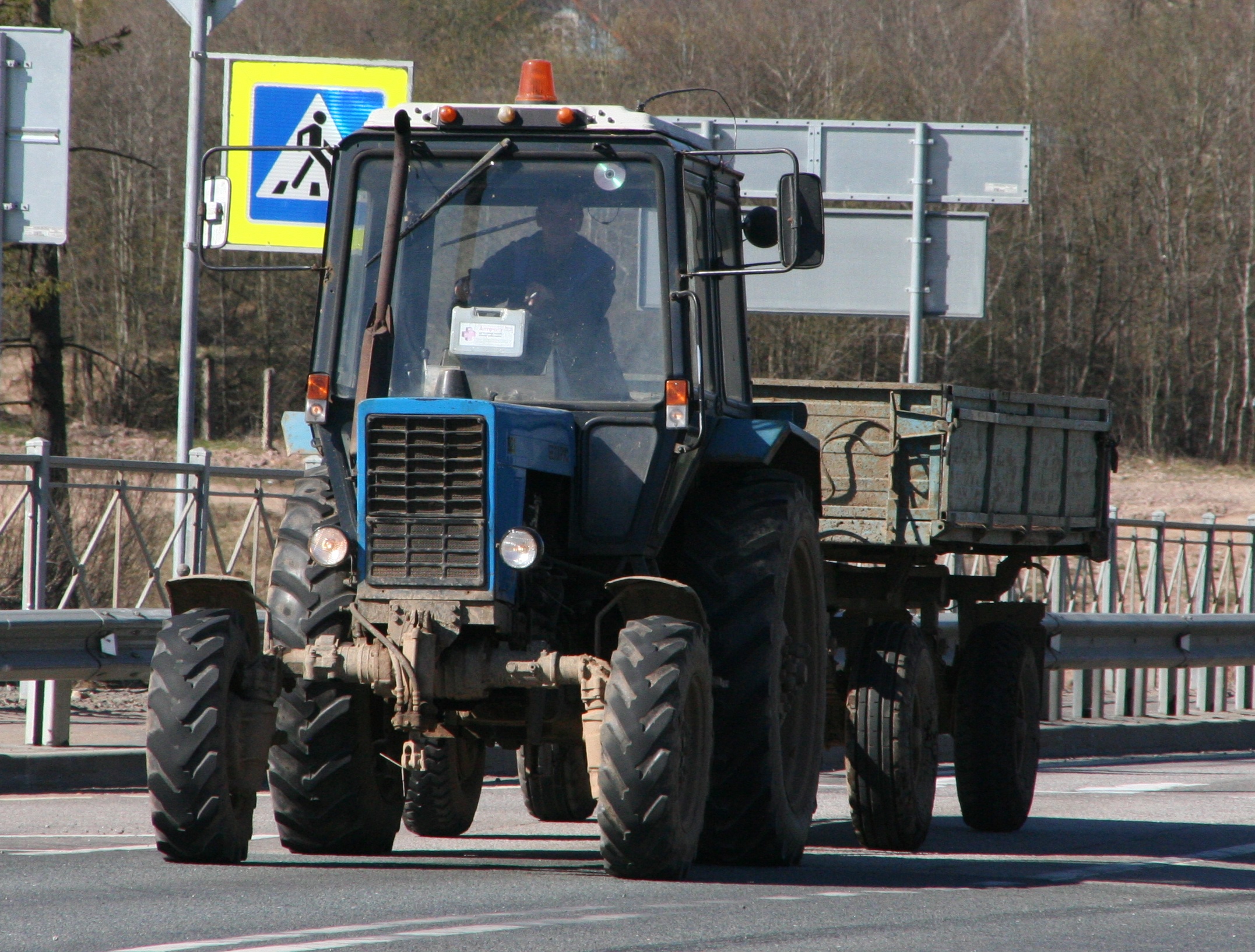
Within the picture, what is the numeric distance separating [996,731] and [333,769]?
4000 millimetres

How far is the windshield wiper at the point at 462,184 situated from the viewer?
6941 mm

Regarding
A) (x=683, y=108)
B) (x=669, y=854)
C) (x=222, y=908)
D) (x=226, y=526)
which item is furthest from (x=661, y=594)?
(x=683, y=108)

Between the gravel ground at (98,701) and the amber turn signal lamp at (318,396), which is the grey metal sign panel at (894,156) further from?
the amber turn signal lamp at (318,396)

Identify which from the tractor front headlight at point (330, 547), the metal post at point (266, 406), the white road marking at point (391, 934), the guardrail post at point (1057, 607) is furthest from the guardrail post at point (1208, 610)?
the metal post at point (266, 406)

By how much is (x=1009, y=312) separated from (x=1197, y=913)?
117 feet

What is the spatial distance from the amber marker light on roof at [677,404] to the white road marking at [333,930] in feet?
6.24

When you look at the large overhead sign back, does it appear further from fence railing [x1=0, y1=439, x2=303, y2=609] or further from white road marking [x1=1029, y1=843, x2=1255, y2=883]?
white road marking [x1=1029, y1=843, x2=1255, y2=883]

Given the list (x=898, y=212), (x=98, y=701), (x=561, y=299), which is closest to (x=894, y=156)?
(x=898, y=212)

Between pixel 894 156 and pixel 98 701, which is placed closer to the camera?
pixel 98 701

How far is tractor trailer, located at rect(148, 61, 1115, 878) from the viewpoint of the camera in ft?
20.6

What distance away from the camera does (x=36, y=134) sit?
1091 cm

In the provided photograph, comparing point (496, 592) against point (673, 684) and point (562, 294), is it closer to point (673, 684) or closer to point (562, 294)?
point (673, 684)

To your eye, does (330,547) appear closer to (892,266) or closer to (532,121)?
(532,121)

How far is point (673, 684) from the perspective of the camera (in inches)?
240
